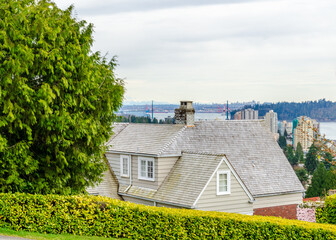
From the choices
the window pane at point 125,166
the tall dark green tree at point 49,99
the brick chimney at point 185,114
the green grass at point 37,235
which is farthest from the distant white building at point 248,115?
the green grass at point 37,235

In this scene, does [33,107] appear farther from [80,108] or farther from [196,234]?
[196,234]

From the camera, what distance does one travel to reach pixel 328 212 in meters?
21.5

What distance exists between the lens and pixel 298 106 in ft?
448

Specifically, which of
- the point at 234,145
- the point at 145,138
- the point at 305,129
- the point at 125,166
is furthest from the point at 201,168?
the point at 305,129

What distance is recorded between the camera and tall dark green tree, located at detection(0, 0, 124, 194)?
62.9ft

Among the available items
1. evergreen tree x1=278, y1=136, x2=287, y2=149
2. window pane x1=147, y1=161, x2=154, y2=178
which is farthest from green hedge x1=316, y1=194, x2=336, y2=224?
evergreen tree x1=278, y1=136, x2=287, y2=149

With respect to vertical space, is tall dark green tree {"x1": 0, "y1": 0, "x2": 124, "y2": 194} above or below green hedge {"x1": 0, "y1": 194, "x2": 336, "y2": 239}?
above

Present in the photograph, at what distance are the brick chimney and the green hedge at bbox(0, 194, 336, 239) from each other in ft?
54.5

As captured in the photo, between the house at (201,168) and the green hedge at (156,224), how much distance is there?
9.08m

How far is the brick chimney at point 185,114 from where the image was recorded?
34.8 metres

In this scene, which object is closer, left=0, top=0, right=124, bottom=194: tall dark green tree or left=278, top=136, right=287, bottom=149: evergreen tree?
left=0, top=0, right=124, bottom=194: tall dark green tree

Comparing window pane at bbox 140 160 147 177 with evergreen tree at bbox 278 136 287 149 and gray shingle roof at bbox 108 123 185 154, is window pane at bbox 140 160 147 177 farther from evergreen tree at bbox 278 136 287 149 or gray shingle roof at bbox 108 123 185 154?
evergreen tree at bbox 278 136 287 149

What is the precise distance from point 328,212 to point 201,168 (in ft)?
30.5

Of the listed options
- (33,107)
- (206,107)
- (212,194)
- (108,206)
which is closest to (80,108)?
(33,107)
